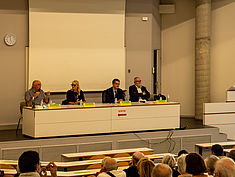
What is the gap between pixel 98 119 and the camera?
27.8ft

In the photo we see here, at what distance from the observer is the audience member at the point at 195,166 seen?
3.87 m

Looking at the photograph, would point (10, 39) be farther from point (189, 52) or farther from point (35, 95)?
point (189, 52)

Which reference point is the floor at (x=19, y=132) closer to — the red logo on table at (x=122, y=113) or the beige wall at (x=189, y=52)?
the beige wall at (x=189, y=52)

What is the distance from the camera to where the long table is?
7.99 m

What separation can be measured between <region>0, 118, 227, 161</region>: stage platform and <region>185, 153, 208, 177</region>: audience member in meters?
4.40

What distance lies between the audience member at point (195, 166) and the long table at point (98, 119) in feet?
14.7

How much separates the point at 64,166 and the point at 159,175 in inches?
101

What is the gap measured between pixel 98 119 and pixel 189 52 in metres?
4.51

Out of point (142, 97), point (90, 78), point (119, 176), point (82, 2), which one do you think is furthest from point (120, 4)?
point (119, 176)

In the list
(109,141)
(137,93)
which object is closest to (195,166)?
(109,141)

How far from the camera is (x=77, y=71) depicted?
10.6m

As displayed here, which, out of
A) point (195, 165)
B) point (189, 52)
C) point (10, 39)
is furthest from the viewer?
point (189, 52)

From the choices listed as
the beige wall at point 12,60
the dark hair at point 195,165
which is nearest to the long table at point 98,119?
the beige wall at point 12,60

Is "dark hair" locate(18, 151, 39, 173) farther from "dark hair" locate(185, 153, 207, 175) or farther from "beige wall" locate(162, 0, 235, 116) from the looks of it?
"beige wall" locate(162, 0, 235, 116)
